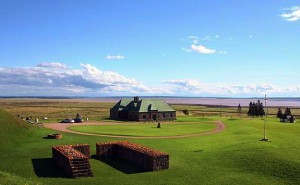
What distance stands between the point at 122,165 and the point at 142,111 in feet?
205

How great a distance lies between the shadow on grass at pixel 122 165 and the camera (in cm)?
3022

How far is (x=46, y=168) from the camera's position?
30781 mm

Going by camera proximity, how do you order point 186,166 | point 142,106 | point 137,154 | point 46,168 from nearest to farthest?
point 46,168 < point 186,166 < point 137,154 < point 142,106

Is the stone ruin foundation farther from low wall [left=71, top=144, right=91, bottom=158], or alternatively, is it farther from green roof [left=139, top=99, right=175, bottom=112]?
green roof [left=139, top=99, right=175, bottom=112]

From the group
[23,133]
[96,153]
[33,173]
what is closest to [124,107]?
[23,133]

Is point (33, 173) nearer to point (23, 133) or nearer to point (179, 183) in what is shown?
point (179, 183)

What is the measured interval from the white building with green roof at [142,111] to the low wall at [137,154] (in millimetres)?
57354

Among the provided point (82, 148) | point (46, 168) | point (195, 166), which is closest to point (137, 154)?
point (195, 166)

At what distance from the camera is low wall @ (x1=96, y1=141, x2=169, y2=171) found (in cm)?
3011

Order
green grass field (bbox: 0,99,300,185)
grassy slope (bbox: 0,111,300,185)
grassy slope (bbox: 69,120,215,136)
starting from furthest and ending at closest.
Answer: grassy slope (bbox: 69,120,215,136), grassy slope (bbox: 0,111,300,185), green grass field (bbox: 0,99,300,185)

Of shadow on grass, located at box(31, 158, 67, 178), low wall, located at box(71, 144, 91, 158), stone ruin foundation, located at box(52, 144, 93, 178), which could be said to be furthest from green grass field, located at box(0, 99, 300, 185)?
low wall, located at box(71, 144, 91, 158)

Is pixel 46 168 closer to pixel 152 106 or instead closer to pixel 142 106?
pixel 142 106

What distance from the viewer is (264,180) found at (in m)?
27.4

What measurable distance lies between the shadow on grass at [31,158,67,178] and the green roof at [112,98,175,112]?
6149 centimetres
